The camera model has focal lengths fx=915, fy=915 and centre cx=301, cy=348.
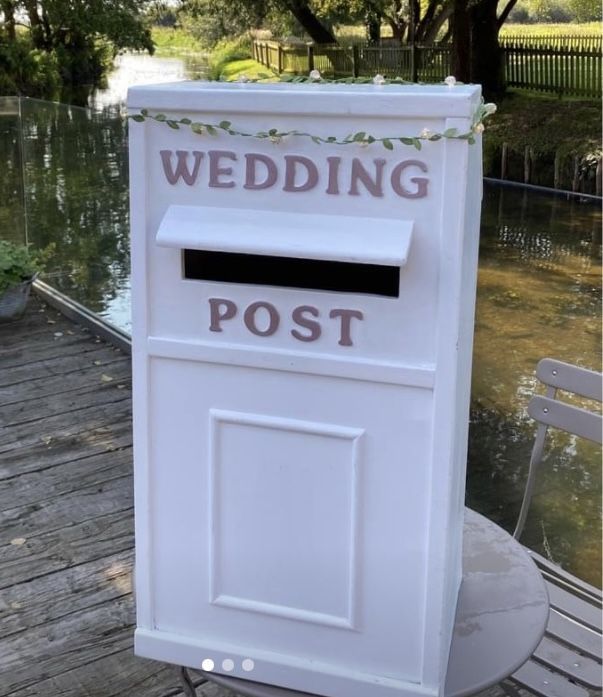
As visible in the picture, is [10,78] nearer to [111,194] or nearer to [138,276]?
[111,194]

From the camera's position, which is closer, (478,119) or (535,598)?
(478,119)

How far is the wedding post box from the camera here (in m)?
1.32

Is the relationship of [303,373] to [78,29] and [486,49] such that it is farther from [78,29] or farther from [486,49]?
[78,29]

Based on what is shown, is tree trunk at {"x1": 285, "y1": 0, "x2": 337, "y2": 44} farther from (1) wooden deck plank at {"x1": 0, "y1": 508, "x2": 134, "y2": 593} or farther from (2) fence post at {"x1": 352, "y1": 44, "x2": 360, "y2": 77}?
(1) wooden deck plank at {"x1": 0, "y1": 508, "x2": 134, "y2": 593}

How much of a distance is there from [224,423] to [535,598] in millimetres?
695

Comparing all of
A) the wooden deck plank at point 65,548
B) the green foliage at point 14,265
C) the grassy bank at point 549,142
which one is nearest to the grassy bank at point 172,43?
the grassy bank at point 549,142

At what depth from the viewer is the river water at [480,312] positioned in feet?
14.3

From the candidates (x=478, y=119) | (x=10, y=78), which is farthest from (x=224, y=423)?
(x=10, y=78)

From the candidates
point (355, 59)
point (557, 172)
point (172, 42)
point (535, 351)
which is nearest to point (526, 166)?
point (557, 172)

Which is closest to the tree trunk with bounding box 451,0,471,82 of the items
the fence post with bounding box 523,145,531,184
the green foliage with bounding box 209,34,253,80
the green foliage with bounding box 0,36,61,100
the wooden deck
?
the fence post with bounding box 523,145,531,184

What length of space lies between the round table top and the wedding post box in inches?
1.5

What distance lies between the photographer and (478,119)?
1.36 m

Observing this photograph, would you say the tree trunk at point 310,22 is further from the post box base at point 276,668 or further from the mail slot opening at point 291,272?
the post box base at point 276,668

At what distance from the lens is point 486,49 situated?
18.1 meters
